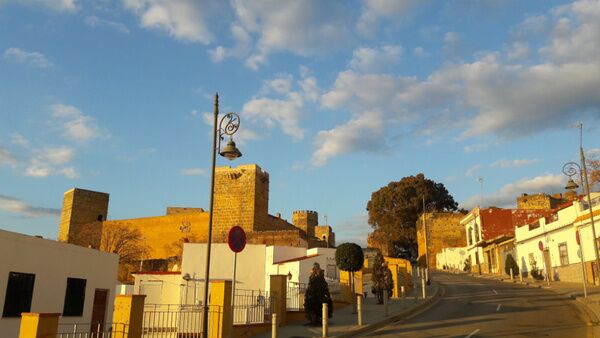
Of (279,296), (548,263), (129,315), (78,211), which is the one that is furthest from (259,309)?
(78,211)

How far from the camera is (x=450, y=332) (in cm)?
1330

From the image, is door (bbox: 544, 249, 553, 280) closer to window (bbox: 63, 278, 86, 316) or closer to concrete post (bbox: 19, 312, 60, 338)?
window (bbox: 63, 278, 86, 316)

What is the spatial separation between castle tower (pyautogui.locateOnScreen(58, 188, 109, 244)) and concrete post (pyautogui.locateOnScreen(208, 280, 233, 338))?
250 ft

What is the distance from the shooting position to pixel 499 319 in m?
15.3

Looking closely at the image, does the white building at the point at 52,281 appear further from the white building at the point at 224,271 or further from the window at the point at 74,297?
the white building at the point at 224,271

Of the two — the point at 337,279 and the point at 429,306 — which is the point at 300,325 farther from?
the point at 337,279

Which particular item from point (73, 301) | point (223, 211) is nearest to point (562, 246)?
point (73, 301)

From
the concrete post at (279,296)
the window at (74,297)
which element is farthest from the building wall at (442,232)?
the window at (74,297)

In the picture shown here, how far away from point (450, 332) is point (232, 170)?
182ft

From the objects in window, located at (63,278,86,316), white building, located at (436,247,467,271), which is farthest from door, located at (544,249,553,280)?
window, located at (63,278,86,316)

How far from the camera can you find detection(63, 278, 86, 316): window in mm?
17672

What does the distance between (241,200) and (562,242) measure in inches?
1652

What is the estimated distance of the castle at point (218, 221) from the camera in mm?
64250

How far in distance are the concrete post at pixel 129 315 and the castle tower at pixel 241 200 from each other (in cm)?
5220
